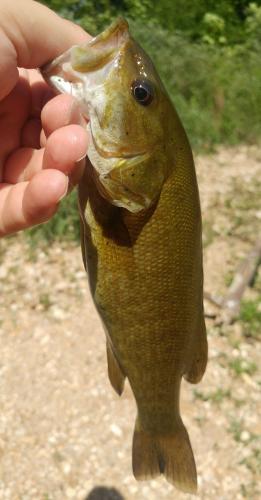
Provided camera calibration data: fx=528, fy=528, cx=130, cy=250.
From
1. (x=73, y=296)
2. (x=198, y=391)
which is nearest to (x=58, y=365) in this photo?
(x=73, y=296)

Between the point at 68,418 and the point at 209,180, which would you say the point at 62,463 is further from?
the point at 209,180

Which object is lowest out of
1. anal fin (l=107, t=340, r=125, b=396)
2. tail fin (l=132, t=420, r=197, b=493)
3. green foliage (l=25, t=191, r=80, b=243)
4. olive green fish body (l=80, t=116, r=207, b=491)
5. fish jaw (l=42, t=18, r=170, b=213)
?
green foliage (l=25, t=191, r=80, b=243)

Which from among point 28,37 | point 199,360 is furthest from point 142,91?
point 199,360

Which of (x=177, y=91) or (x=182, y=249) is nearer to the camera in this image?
(x=182, y=249)

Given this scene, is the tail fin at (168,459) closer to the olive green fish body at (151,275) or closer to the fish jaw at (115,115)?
the olive green fish body at (151,275)

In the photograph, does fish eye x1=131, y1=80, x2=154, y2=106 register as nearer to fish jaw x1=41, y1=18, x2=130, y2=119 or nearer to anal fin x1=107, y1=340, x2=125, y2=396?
fish jaw x1=41, y1=18, x2=130, y2=119

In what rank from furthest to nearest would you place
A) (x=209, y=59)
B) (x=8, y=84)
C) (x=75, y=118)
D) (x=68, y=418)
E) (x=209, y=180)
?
(x=209, y=59) → (x=209, y=180) → (x=68, y=418) → (x=8, y=84) → (x=75, y=118)

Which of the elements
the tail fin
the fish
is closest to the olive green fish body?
the fish
